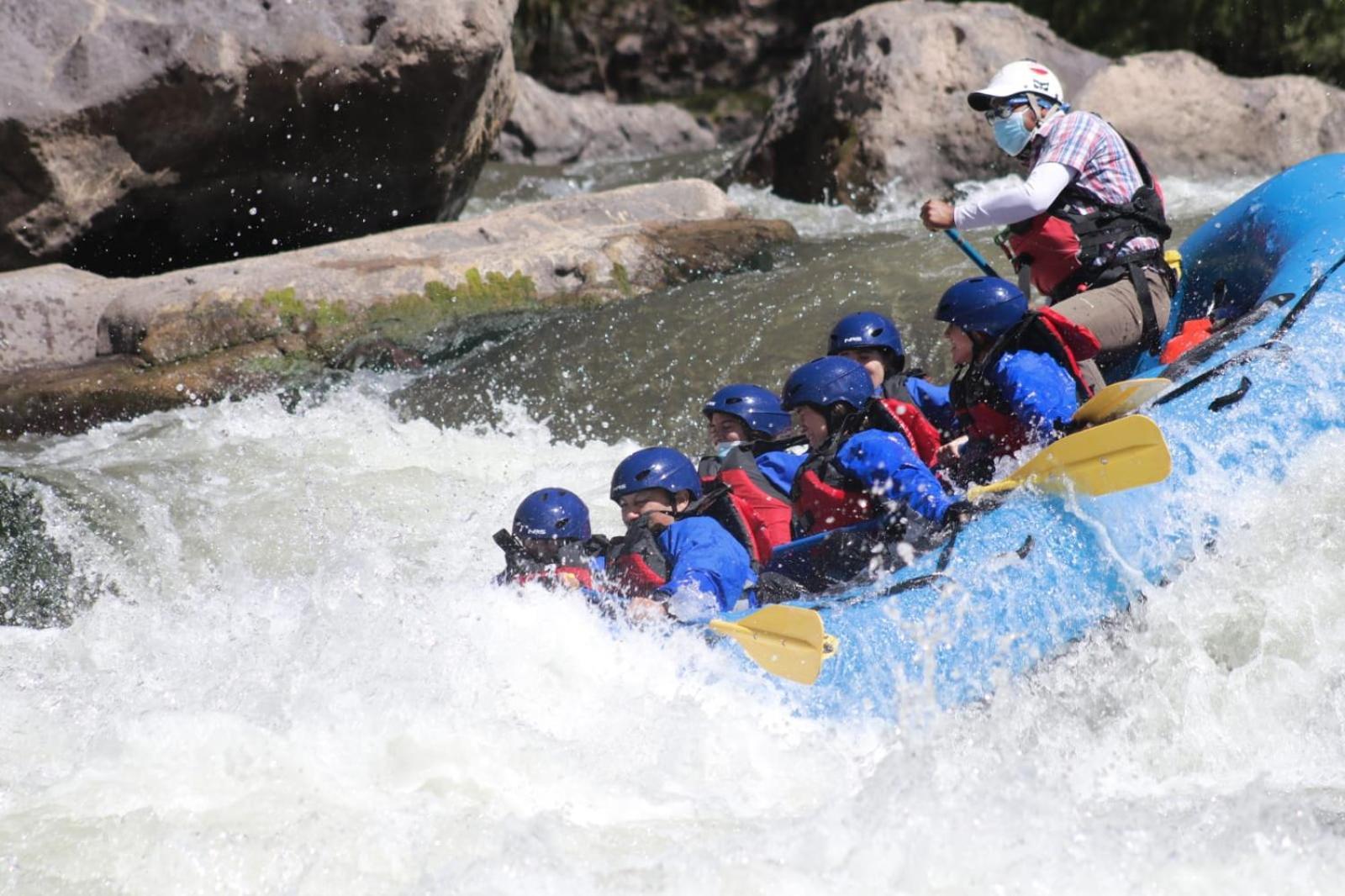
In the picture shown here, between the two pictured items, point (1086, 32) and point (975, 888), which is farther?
point (1086, 32)

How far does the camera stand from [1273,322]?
4797 mm

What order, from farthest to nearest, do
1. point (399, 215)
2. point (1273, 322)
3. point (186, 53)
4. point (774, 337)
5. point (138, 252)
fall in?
point (399, 215) < point (138, 252) < point (186, 53) < point (774, 337) < point (1273, 322)

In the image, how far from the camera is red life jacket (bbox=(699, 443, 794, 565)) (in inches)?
194

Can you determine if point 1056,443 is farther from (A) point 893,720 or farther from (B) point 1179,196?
(B) point 1179,196

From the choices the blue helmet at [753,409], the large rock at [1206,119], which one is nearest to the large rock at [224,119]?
the blue helmet at [753,409]

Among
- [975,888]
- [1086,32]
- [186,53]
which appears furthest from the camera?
[1086,32]

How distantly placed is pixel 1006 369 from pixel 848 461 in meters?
0.61

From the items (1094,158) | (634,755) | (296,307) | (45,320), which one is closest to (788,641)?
(634,755)

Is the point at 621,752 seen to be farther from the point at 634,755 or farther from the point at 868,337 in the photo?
the point at 868,337

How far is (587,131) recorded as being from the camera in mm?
16234

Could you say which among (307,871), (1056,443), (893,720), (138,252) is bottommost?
(138,252)

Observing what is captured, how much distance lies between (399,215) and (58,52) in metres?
2.27

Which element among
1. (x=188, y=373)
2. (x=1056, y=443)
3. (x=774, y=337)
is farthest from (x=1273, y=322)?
(x=188, y=373)

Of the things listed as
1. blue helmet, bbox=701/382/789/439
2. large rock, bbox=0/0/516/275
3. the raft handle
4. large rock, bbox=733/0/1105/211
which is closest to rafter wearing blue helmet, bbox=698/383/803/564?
blue helmet, bbox=701/382/789/439
